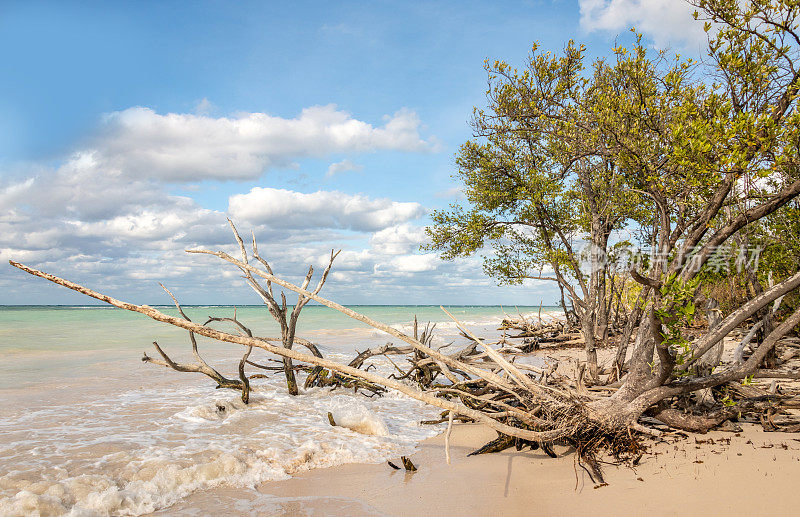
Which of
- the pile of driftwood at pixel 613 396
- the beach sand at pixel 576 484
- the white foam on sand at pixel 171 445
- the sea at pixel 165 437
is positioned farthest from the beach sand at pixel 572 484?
A: the sea at pixel 165 437

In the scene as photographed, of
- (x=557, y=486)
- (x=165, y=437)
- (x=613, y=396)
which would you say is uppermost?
(x=613, y=396)

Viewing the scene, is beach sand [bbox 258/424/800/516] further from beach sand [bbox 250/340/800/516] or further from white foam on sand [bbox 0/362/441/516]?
white foam on sand [bbox 0/362/441/516]

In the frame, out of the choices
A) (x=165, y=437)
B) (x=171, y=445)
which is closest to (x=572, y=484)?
(x=171, y=445)

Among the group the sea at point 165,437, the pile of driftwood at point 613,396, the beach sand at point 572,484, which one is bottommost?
the sea at point 165,437

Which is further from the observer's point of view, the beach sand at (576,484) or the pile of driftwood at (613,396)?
the pile of driftwood at (613,396)

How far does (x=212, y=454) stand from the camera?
5.64 m

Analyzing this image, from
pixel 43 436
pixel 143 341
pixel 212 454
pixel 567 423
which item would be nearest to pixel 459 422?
pixel 567 423

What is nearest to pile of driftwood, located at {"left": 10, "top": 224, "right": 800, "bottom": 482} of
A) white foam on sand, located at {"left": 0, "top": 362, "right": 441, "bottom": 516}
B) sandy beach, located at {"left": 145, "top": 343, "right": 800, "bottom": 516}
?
sandy beach, located at {"left": 145, "top": 343, "right": 800, "bottom": 516}

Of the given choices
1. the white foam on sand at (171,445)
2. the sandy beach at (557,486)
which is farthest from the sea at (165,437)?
the sandy beach at (557,486)

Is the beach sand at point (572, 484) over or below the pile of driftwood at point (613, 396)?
below

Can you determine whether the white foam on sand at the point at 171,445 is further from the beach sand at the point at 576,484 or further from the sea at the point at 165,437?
the beach sand at the point at 576,484

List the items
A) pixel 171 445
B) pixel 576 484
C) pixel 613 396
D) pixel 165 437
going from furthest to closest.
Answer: pixel 165 437 → pixel 171 445 → pixel 613 396 → pixel 576 484

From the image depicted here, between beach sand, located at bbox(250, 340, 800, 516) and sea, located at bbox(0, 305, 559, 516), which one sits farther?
sea, located at bbox(0, 305, 559, 516)

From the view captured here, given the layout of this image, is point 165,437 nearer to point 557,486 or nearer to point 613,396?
point 557,486
